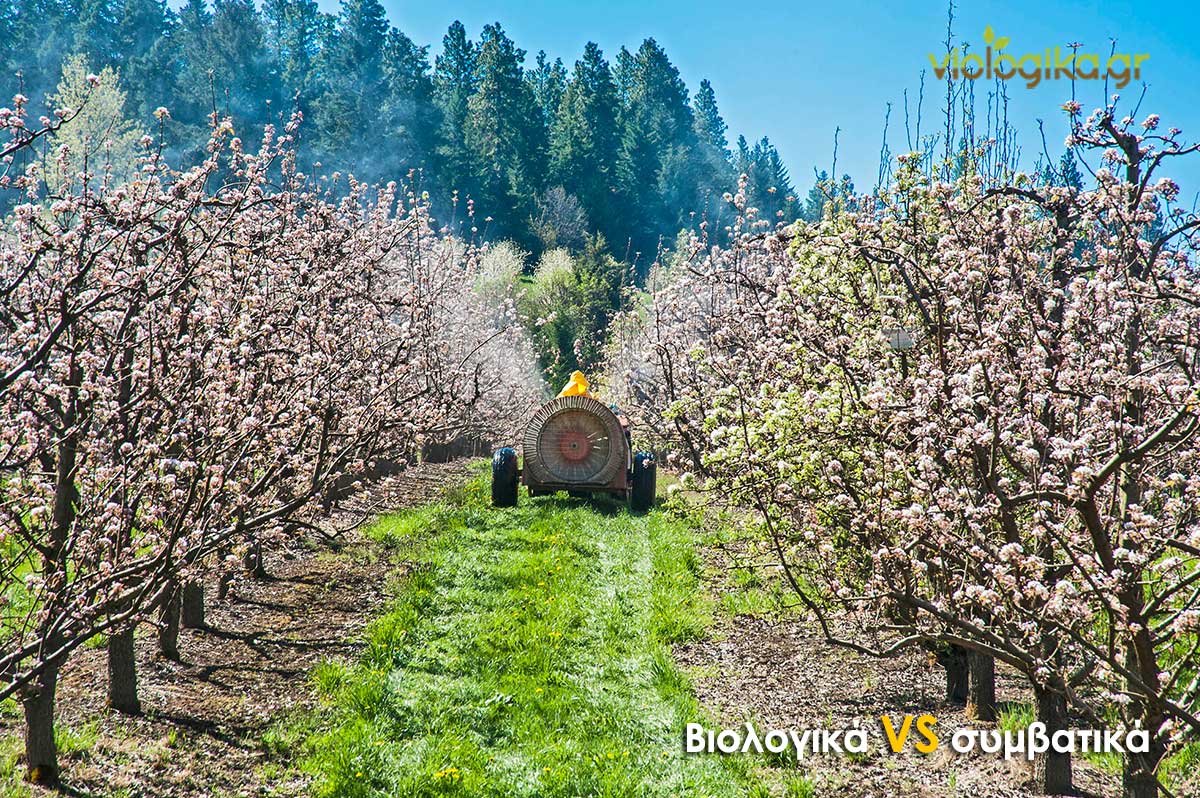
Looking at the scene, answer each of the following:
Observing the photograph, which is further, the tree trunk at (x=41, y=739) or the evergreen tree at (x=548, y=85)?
the evergreen tree at (x=548, y=85)

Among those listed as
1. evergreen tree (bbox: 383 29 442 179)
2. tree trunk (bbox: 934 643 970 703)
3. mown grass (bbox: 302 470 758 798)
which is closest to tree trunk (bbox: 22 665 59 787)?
mown grass (bbox: 302 470 758 798)

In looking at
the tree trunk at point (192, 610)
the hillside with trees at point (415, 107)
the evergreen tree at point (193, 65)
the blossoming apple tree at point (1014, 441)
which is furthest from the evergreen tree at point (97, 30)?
the blossoming apple tree at point (1014, 441)

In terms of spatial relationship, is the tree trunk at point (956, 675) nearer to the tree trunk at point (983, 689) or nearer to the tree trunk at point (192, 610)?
the tree trunk at point (983, 689)

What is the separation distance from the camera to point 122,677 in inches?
290

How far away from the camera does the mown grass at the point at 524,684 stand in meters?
6.81

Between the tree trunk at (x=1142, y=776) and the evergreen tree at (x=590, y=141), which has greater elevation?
the evergreen tree at (x=590, y=141)

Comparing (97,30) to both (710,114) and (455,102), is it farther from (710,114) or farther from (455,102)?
(710,114)

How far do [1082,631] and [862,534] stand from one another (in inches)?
53.3

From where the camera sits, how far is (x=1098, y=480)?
403cm

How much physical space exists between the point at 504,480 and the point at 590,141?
62.1 meters

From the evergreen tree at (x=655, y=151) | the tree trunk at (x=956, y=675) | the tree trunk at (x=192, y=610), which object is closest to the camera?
the tree trunk at (x=956, y=675)

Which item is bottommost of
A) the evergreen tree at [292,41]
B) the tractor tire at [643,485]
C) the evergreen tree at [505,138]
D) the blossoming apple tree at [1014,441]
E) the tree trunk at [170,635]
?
the tree trunk at [170,635]

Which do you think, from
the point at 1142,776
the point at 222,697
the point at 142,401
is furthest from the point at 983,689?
the point at 142,401

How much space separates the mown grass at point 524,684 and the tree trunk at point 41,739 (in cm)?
165
